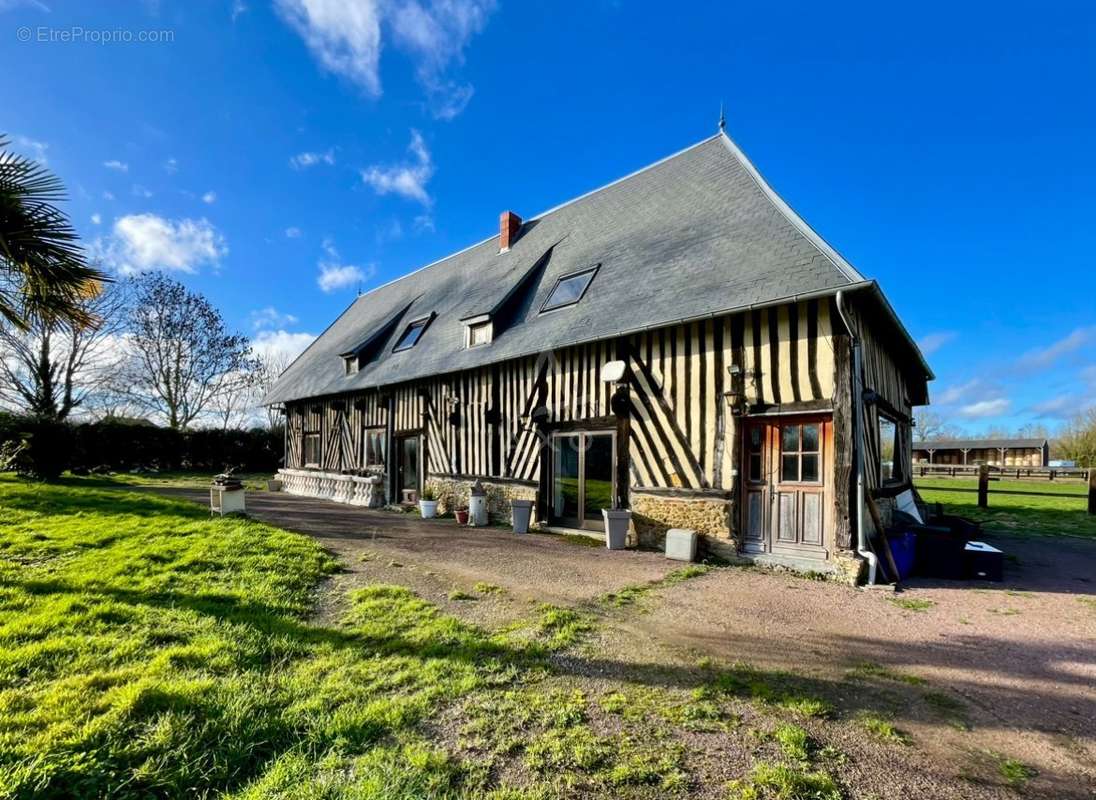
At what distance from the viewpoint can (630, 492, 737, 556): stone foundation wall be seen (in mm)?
6367

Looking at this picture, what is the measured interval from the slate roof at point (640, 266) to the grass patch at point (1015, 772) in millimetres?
4250

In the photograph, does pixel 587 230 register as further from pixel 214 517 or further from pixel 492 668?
pixel 492 668

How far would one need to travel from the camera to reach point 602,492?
7.95 meters

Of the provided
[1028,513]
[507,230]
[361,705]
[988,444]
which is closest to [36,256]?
[361,705]

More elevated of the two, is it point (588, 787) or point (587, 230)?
point (587, 230)

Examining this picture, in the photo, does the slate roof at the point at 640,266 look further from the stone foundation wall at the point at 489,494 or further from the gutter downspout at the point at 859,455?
the stone foundation wall at the point at 489,494

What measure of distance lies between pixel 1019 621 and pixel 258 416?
30.9 m

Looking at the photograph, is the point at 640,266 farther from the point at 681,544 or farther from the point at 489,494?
the point at 489,494

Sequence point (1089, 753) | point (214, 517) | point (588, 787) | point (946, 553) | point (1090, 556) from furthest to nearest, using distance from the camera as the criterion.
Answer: point (214, 517) < point (1090, 556) < point (946, 553) < point (1089, 753) < point (588, 787)

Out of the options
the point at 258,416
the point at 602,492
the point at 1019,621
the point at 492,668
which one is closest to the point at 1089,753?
the point at 1019,621

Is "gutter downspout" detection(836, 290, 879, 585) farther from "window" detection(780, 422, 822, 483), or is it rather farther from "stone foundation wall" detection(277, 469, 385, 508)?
"stone foundation wall" detection(277, 469, 385, 508)

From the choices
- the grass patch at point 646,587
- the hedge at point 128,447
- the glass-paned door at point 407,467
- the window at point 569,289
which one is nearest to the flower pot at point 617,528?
the grass patch at point 646,587

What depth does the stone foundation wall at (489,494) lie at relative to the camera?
29.5 ft

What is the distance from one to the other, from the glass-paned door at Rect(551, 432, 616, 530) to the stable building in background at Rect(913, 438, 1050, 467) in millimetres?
41992
